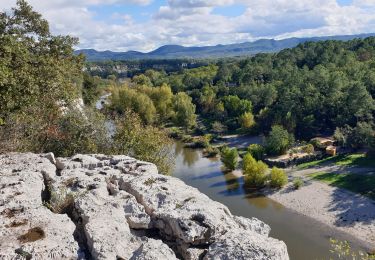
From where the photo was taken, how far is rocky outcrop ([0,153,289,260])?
1207cm

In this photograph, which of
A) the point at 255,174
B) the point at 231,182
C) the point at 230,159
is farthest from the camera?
the point at 230,159

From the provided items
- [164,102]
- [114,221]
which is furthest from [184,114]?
[114,221]

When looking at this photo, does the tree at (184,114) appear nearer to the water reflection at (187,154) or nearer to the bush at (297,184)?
the water reflection at (187,154)

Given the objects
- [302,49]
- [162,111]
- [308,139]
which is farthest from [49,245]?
[302,49]

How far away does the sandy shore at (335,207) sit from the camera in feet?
136

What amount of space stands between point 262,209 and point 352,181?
14.5 m

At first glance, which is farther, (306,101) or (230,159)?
(306,101)

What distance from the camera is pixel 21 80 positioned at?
23016mm

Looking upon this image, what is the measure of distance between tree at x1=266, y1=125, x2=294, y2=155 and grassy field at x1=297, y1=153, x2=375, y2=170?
16.3ft

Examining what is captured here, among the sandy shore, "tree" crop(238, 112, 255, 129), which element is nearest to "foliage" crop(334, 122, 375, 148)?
the sandy shore

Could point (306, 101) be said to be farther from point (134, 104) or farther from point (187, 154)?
point (134, 104)

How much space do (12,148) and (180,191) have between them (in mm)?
11182

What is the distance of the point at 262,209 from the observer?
48094 mm

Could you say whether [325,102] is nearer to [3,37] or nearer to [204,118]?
[204,118]
